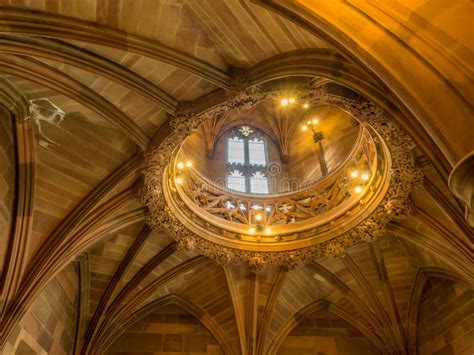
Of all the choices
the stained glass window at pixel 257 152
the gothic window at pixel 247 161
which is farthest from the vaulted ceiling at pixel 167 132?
the stained glass window at pixel 257 152

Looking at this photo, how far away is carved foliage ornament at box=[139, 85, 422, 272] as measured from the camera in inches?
277

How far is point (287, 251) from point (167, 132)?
12.8ft

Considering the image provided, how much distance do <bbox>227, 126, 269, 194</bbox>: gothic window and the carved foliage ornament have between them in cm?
287

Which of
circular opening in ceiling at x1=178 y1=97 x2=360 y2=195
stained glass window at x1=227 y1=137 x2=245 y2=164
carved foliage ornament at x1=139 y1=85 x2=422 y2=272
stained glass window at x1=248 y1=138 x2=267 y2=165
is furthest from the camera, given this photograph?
stained glass window at x1=248 y1=138 x2=267 y2=165

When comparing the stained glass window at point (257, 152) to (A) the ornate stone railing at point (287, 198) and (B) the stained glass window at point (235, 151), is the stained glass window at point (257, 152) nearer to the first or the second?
(B) the stained glass window at point (235, 151)

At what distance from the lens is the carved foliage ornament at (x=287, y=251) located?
7043 mm

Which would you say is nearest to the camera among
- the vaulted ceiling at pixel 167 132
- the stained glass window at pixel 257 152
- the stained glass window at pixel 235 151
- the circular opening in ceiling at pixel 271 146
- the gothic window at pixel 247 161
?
the vaulted ceiling at pixel 167 132

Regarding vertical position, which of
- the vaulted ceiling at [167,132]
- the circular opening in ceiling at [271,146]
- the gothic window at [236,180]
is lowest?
the vaulted ceiling at [167,132]

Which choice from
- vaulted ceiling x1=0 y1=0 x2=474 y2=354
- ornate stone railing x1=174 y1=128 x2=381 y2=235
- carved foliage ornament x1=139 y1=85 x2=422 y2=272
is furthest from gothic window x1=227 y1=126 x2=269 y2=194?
carved foliage ornament x1=139 y1=85 x2=422 y2=272

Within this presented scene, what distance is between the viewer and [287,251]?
964 centimetres

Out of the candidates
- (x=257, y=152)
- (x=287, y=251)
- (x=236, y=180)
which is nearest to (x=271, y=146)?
(x=257, y=152)

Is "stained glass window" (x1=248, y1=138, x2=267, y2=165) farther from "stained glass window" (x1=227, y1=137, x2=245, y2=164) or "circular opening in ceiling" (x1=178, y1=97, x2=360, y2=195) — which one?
"stained glass window" (x1=227, y1=137, x2=245, y2=164)

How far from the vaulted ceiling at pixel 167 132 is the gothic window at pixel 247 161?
8.97 feet

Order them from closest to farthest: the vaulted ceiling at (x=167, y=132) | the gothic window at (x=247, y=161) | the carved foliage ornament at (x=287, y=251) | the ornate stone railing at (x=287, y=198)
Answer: the vaulted ceiling at (x=167, y=132), the carved foliage ornament at (x=287, y=251), the ornate stone railing at (x=287, y=198), the gothic window at (x=247, y=161)
